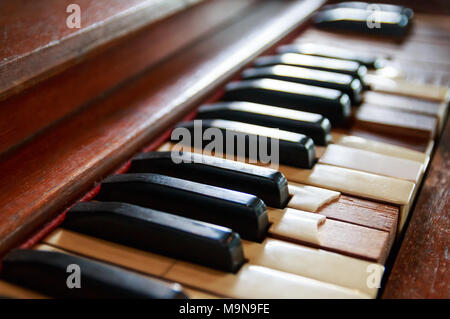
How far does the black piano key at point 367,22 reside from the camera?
2.18 m

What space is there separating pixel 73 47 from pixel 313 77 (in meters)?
0.76

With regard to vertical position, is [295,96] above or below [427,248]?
above

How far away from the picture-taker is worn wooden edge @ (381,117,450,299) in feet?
3.00

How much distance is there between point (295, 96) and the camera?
1499 millimetres

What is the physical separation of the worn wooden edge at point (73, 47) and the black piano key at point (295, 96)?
1.08 ft

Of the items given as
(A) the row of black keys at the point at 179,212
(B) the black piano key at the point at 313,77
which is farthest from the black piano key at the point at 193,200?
(B) the black piano key at the point at 313,77

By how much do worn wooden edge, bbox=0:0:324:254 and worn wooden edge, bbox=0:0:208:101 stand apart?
161mm

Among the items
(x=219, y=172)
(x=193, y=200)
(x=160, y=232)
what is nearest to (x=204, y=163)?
(x=219, y=172)

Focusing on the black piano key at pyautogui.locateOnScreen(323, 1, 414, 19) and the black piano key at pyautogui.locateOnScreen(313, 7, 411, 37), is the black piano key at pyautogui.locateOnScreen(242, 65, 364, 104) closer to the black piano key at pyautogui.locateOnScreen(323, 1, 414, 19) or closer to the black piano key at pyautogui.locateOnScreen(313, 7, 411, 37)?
the black piano key at pyautogui.locateOnScreen(313, 7, 411, 37)

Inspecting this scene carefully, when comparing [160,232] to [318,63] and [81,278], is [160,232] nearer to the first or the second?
[81,278]

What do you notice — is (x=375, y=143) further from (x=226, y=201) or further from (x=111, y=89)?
(x=111, y=89)

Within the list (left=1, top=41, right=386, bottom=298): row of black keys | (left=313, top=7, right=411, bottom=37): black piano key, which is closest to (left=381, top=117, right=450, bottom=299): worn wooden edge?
(left=1, top=41, right=386, bottom=298): row of black keys

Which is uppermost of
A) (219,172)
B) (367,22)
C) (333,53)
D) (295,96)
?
(367,22)

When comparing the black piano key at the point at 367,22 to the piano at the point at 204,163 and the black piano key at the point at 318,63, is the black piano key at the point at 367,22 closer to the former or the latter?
the piano at the point at 204,163
